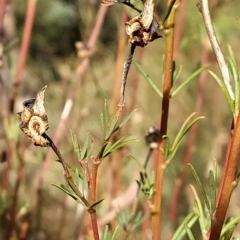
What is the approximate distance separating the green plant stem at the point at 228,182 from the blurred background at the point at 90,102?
14.3 inches

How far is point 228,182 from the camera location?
1.09 ft

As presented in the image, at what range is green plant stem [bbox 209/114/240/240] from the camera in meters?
0.32

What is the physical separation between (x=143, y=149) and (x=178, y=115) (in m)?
0.23

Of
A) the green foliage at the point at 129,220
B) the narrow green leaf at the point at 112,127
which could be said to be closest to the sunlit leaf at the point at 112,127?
the narrow green leaf at the point at 112,127

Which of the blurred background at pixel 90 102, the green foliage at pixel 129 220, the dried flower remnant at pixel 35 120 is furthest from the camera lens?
the blurred background at pixel 90 102

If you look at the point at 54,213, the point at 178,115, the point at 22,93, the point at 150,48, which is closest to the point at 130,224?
the point at 54,213

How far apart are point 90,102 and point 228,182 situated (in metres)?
1.21

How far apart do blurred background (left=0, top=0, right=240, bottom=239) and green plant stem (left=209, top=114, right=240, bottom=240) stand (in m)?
0.36

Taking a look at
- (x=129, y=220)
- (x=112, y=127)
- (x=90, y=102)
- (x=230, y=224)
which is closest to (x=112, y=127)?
(x=112, y=127)

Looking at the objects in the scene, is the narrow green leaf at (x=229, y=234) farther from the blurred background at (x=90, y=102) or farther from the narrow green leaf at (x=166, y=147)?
the blurred background at (x=90, y=102)

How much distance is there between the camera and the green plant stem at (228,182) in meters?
0.32

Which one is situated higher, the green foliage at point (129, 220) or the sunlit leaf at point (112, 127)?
the sunlit leaf at point (112, 127)

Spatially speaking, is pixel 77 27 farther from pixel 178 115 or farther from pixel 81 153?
pixel 81 153

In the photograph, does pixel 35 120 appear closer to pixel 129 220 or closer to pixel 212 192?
pixel 212 192
